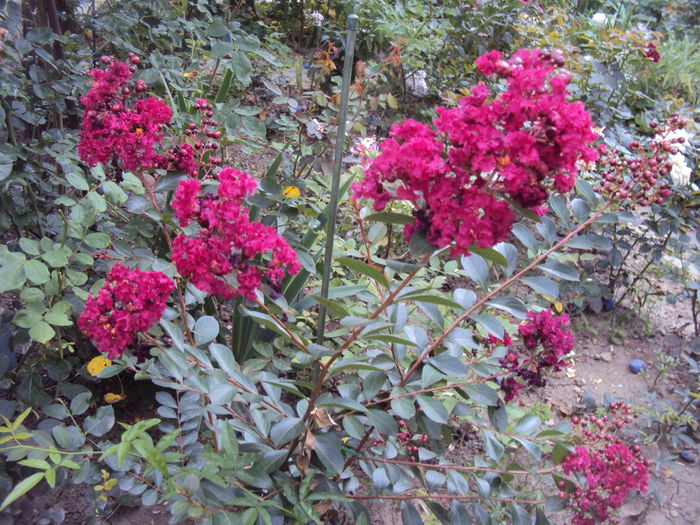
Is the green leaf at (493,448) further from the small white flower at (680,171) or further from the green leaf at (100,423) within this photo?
the small white flower at (680,171)

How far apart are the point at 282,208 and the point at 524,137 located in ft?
3.35

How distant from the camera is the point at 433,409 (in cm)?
106

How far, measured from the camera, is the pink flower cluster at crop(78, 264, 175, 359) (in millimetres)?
976

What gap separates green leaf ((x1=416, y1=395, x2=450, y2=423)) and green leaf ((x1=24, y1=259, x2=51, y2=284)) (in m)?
0.91

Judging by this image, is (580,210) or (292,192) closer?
(580,210)

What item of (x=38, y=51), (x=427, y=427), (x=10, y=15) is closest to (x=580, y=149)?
(x=427, y=427)

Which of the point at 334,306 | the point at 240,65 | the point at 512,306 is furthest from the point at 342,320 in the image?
the point at 240,65

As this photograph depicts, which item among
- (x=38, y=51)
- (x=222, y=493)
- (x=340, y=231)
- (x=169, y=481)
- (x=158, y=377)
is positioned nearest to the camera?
(x=169, y=481)

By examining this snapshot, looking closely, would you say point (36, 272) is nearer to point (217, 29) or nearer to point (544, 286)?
point (217, 29)

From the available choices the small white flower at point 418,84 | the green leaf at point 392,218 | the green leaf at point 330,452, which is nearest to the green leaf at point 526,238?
the green leaf at point 392,218

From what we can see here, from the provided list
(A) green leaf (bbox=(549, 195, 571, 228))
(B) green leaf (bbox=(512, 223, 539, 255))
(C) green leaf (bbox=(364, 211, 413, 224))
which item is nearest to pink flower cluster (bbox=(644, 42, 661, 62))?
(A) green leaf (bbox=(549, 195, 571, 228))

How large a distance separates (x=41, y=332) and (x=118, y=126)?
0.51 metres

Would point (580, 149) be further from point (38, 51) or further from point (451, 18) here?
point (451, 18)

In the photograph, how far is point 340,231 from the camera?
252 cm
